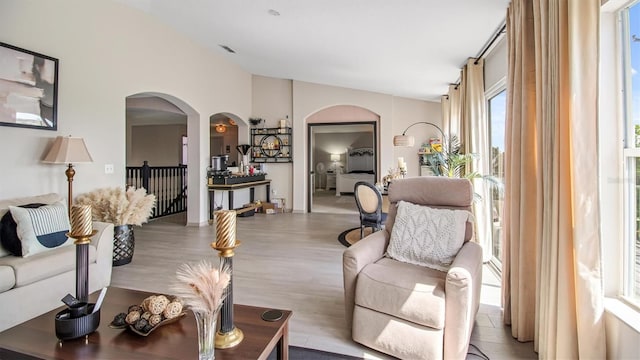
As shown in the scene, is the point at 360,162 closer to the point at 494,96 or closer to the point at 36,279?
the point at 494,96

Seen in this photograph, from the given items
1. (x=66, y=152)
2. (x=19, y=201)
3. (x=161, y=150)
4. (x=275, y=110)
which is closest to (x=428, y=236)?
(x=19, y=201)

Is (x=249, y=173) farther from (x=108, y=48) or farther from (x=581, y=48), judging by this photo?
(x=581, y=48)

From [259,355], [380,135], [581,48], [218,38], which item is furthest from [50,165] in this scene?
[380,135]

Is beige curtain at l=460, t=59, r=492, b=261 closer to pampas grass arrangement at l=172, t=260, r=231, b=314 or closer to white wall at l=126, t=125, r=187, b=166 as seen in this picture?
pampas grass arrangement at l=172, t=260, r=231, b=314

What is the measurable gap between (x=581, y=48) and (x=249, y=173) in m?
6.51

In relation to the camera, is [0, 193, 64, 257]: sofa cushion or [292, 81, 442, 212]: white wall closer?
[0, 193, 64, 257]: sofa cushion

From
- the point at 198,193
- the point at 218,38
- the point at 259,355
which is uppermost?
the point at 218,38

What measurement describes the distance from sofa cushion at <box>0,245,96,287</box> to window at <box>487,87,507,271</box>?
443 cm

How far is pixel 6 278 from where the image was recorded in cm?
224

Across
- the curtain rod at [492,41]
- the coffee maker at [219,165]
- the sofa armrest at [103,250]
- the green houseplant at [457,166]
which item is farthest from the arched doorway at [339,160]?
the sofa armrest at [103,250]

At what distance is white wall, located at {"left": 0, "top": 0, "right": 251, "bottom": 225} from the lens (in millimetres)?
3236

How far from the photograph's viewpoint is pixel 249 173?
7.32m

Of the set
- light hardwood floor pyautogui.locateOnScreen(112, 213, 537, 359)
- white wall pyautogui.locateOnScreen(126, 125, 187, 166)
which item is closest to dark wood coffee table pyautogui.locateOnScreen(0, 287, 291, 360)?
light hardwood floor pyautogui.locateOnScreen(112, 213, 537, 359)

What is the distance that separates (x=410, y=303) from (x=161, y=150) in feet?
35.8
